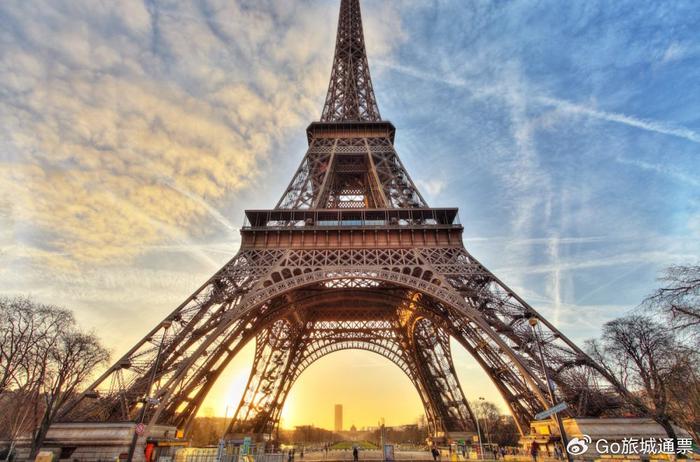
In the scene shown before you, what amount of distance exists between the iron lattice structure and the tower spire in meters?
0.27

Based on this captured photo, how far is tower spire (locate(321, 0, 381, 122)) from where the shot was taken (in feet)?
121

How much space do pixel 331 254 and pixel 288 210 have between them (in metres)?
4.83

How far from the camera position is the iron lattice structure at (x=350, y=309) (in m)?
16.5

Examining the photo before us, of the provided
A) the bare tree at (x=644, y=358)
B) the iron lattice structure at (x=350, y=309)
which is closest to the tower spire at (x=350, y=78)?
the iron lattice structure at (x=350, y=309)

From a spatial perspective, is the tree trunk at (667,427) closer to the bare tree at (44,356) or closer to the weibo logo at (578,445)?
the weibo logo at (578,445)

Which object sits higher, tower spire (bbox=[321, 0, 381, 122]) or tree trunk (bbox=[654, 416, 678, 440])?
tower spire (bbox=[321, 0, 381, 122])

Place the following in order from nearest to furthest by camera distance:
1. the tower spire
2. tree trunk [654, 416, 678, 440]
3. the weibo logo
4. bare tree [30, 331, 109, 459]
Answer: the weibo logo → tree trunk [654, 416, 678, 440] → bare tree [30, 331, 109, 459] → the tower spire

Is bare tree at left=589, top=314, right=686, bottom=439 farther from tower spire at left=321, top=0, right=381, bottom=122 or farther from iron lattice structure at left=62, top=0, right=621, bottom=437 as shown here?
tower spire at left=321, top=0, right=381, bottom=122

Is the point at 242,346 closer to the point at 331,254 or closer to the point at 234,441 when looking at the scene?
the point at 331,254

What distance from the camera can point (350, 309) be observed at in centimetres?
3456

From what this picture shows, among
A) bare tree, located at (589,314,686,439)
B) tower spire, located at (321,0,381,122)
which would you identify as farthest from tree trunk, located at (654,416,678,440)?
tower spire, located at (321,0,381,122)

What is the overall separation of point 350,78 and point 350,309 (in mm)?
27426

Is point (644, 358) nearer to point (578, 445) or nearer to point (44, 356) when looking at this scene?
point (578, 445)

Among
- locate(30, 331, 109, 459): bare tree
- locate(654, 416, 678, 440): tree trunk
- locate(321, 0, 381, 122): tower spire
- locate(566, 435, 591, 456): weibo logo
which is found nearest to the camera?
locate(566, 435, 591, 456): weibo logo
